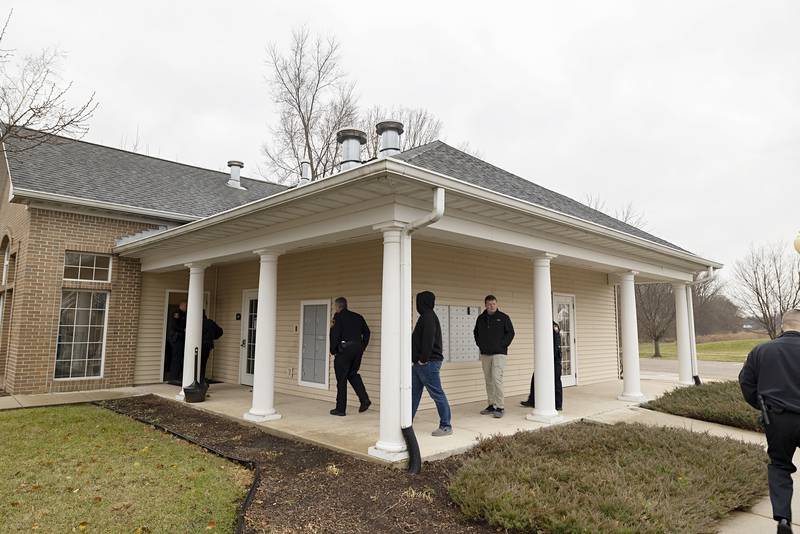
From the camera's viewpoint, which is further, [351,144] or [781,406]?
[351,144]

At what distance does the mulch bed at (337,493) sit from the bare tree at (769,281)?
58.6ft

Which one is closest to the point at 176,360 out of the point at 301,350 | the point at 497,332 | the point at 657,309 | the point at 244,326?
the point at 244,326

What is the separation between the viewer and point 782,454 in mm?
3186

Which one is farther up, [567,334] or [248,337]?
[567,334]

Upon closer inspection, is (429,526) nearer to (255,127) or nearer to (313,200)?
(313,200)

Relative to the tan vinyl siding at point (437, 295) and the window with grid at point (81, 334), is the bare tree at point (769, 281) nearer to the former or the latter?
the tan vinyl siding at point (437, 295)

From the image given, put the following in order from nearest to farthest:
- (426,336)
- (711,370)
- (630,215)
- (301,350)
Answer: (426,336)
(301,350)
(711,370)
(630,215)

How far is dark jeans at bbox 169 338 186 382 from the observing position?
9367mm

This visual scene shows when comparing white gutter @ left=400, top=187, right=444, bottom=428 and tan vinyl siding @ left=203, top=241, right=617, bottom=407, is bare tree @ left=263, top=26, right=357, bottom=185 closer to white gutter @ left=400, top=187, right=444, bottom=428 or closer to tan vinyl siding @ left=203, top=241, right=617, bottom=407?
tan vinyl siding @ left=203, top=241, right=617, bottom=407

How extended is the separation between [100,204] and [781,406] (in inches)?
420

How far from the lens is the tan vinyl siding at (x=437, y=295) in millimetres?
7301

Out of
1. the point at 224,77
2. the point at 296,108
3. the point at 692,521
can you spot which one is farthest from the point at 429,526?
the point at 296,108

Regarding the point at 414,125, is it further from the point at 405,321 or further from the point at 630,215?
the point at 405,321

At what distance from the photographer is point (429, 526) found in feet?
11.0
